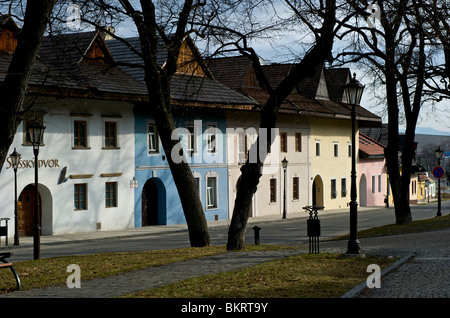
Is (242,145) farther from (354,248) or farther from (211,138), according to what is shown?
(354,248)

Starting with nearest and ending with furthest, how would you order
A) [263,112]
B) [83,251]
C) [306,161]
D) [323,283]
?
[323,283] → [263,112] → [83,251] → [306,161]

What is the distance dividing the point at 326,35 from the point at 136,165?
2102 cm

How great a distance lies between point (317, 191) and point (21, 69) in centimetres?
4302

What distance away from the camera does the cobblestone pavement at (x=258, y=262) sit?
37.0 ft

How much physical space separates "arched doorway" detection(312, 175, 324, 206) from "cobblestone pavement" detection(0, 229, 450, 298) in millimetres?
33746

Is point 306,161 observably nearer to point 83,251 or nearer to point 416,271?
point 83,251

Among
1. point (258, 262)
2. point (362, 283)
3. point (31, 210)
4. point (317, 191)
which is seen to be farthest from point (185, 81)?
point (362, 283)

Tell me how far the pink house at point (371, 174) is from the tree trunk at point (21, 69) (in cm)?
5050

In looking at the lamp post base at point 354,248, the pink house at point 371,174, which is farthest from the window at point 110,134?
the pink house at point 371,174

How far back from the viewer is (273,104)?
1752 centimetres

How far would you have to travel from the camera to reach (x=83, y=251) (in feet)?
79.3

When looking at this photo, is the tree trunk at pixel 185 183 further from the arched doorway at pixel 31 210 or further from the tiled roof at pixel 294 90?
the tiled roof at pixel 294 90

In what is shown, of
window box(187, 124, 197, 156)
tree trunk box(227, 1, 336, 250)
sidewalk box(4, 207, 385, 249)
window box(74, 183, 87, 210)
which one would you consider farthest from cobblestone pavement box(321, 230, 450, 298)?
window box(187, 124, 197, 156)
